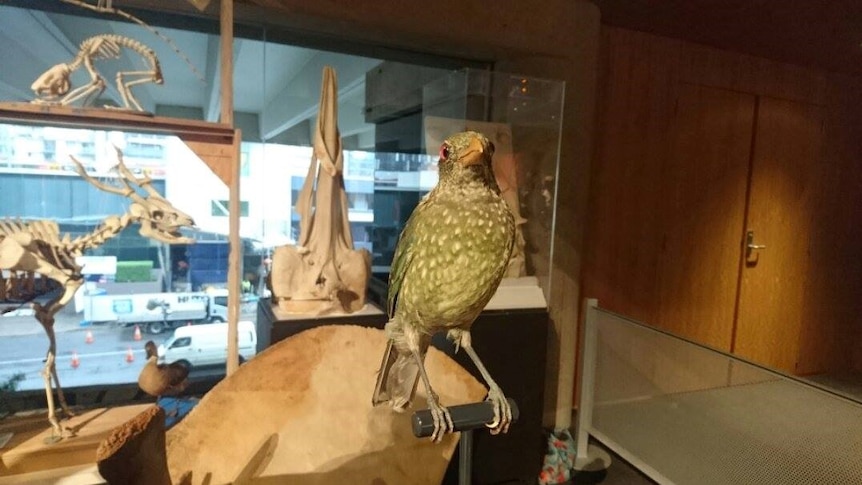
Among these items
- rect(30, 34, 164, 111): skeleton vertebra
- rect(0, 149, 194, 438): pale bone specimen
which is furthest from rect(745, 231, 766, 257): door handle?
rect(30, 34, 164, 111): skeleton vertebra

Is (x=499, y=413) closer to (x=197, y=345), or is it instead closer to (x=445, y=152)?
(x=445, y=152)

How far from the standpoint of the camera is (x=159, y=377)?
150 centimetres

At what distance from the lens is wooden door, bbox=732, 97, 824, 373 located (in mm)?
3182

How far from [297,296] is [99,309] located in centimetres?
65

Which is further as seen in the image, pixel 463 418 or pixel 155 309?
pixel 155 309

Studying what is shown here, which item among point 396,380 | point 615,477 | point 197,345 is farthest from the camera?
point 615,477

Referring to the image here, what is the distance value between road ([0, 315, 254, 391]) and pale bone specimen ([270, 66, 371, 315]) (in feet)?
1.76

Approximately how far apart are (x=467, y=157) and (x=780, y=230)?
313cm

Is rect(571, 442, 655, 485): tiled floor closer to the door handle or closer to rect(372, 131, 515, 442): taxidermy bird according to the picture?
rect(372, 131, 515, 442): taxidermy bird

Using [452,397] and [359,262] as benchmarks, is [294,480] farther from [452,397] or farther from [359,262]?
[359,262]

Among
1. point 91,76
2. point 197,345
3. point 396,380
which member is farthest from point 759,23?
point 197,345

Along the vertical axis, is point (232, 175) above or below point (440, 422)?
above

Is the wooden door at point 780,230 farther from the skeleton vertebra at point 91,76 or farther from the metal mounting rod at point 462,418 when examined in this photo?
the skeleton vertebra at point 91,76

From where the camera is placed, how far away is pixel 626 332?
2145 millimetres
